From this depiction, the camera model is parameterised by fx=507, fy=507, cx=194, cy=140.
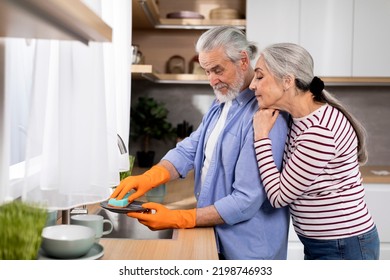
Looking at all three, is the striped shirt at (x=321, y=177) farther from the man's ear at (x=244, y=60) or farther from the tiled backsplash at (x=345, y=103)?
the tiled backsplash at (x=345, y=103)

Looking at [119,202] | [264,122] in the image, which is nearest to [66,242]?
[119,202]

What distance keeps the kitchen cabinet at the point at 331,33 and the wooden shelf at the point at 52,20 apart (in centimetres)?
185

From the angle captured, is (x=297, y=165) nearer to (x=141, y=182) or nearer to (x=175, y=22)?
(x=141, y=182)

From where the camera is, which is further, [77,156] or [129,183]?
[129,183]

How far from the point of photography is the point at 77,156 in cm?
94

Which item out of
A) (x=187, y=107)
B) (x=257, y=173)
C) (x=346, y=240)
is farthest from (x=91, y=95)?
(x=187, y=107)

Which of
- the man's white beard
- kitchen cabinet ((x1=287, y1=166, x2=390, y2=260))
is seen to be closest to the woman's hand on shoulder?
the man's white beard

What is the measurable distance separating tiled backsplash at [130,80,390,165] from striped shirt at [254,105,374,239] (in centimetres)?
160

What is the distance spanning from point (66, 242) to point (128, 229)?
2.21 ft

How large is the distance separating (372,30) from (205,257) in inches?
71.3

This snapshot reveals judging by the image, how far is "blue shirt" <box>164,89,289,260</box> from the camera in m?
1.23

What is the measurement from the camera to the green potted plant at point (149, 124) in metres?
2.62

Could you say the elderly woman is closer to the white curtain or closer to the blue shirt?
the blue shirt
